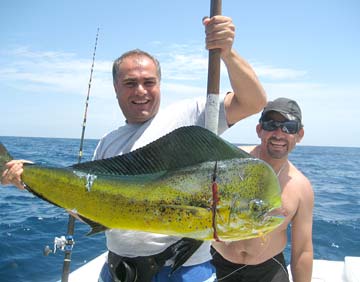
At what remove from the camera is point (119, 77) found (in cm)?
206

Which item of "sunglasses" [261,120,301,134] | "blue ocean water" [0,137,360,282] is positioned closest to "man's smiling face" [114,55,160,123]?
"sunglasses" [261,120,301,134]

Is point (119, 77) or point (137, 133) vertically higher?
point (119, 77)

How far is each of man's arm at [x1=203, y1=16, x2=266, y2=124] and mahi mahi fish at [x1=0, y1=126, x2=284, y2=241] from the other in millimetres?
475

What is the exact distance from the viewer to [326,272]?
4.86 meters

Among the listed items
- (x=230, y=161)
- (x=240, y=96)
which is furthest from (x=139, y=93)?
(x=230, y=161)

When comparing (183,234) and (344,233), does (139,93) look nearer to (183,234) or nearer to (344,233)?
(183,234)

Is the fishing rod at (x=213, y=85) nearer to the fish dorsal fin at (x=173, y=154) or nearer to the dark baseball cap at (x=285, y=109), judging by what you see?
the fish dorsal fin at (x=173, y=154)

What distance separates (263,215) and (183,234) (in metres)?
0.29

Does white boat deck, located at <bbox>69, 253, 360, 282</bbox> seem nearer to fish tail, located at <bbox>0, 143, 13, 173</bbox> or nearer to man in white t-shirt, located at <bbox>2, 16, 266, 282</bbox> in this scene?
man in white t-shirt, located at <bbox>2, 16, 266, 282</bbox>

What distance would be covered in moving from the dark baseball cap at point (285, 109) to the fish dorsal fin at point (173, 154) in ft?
6.45

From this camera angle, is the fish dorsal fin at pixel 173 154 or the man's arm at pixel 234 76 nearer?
the fish dorsal fin at pixel 173 154

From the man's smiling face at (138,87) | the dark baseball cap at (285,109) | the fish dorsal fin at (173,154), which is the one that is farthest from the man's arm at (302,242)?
the fish dorsal fin at (173,154)

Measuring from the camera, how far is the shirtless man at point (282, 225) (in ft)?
10.4

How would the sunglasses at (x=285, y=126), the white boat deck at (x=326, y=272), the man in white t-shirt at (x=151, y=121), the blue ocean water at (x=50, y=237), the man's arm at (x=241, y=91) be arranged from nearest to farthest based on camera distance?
the man's arm at (x=241, y=91) < the man in white t-shirt at (x=151, y=121) < the sunglasses at (x=285, y=126) < the white boat deck at (x=326, y=272) < the blue ocean water at (x=50, y=237)
